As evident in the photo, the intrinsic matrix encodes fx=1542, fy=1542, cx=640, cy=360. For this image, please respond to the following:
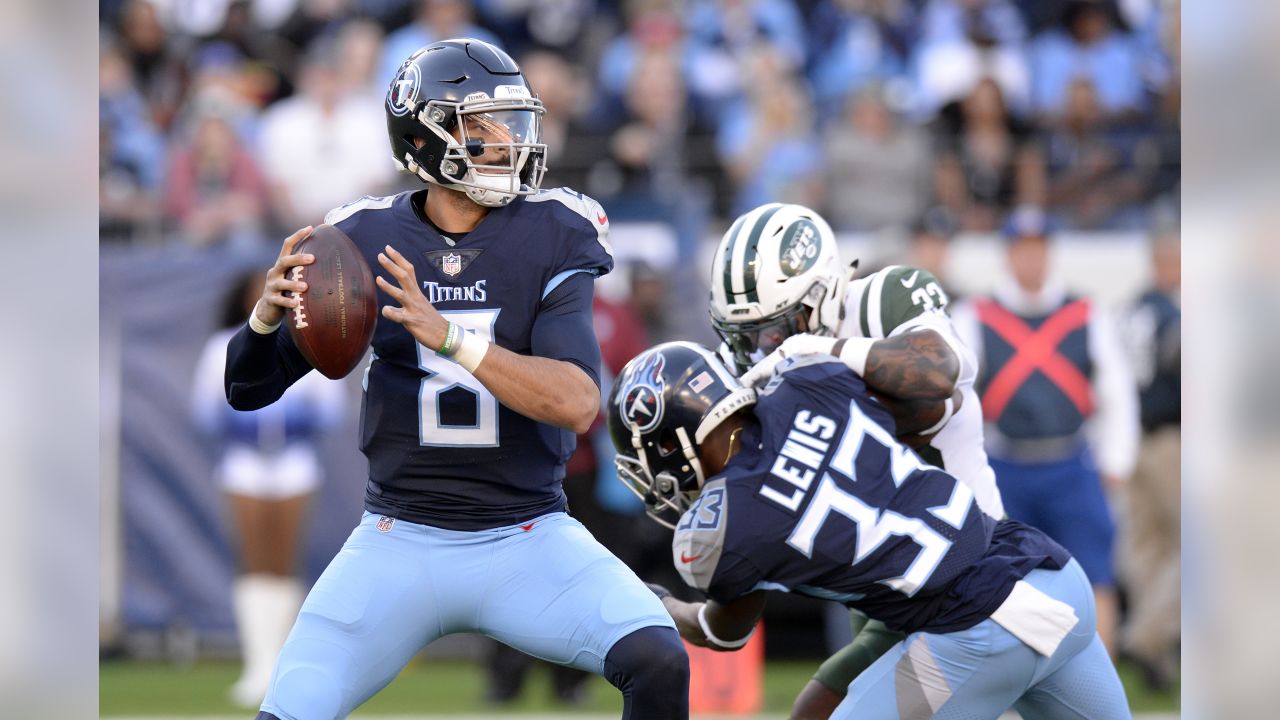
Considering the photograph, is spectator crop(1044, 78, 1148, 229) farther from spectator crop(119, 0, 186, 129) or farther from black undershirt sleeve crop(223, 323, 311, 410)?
black undershirt sleeve crop(223, 323, 311, 410)

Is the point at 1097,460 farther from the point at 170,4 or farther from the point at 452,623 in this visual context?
the point at 170,4

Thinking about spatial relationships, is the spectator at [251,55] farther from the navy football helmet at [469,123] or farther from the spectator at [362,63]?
the navy football helmet at [469,123]

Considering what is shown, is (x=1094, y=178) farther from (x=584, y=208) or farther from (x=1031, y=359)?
(x=584, y=208)

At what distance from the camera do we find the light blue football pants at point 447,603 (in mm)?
3264

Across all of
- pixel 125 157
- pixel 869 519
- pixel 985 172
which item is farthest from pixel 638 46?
pixel 869 519

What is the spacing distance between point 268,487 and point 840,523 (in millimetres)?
4930

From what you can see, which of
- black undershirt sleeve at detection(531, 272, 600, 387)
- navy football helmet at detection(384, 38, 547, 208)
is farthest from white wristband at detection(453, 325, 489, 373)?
navy football helmet at detection(384, 38, 547, 208)

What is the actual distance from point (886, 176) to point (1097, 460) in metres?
2.16

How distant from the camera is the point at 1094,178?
9.00m

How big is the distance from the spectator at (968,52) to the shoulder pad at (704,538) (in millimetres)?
7268

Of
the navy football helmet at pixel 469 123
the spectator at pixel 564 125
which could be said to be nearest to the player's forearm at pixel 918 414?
the navy football helmet at pixel 469 123

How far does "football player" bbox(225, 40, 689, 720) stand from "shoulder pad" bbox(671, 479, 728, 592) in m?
0.18

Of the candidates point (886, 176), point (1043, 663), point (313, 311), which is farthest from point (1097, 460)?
point (313, 311)
